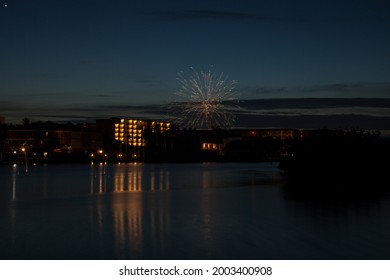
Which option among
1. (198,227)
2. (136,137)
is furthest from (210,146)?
(198,227)

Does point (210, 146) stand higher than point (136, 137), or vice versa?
point (136, 137)

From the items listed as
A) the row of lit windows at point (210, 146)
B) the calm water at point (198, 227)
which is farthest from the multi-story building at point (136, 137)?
the calm water at point (198, 227)

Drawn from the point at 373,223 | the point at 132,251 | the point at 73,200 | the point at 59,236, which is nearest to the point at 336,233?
the point at 373,223

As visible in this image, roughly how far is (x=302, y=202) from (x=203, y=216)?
6.90m

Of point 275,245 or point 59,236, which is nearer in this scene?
point 275,245

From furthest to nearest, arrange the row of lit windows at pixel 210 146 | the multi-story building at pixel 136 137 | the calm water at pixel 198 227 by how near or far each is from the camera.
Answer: the row of lit windows at pixel 210 146
the multi-story building at pixel 136 137
the calm water at pixel 198 227

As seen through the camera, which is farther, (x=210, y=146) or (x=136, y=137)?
(x=136, y=137)

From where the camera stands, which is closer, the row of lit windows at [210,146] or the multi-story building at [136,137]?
the multi-story building at [136,137]

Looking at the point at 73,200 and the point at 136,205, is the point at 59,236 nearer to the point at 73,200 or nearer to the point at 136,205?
the point at 136,205

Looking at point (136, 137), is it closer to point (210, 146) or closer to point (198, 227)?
point (210, 146)

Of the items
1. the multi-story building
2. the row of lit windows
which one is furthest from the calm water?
the row of lit windows

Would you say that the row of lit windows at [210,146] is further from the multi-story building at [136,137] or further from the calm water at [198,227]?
the calm water at [198,227]

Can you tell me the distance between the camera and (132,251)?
50.2ft

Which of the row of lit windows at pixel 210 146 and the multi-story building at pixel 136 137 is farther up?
the multi-story building at pixel 136 137
